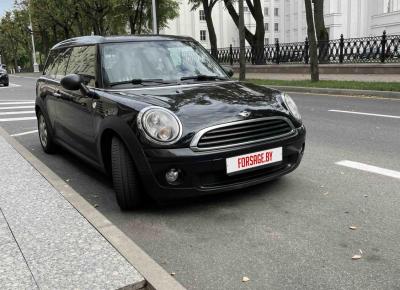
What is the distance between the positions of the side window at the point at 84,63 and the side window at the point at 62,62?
167 mm

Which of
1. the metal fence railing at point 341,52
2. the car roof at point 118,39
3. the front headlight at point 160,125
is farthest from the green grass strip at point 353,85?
the front headlight at point 160,125

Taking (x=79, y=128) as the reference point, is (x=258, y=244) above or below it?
below

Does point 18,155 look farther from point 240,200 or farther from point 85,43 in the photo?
point 240,200

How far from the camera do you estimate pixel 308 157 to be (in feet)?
20.6

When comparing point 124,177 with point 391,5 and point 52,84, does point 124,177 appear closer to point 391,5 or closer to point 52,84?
point 52,84

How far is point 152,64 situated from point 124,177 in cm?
147

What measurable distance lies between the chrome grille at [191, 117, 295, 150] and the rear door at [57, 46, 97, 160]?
144 centimetres

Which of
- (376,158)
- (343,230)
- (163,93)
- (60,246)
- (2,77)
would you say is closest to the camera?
(60,246)

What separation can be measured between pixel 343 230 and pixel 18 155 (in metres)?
4.67

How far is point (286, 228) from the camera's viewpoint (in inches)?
153

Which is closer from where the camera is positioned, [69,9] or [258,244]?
[258,244]

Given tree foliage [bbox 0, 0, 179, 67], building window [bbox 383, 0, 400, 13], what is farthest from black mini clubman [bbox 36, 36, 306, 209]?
building window [bbox 383, 0, 400, 13]

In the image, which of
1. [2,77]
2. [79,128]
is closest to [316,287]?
[79,128]

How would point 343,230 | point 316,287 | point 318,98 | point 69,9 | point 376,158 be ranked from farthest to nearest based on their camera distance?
point 69,9 < point 318,98 < point 376,158 < point 343,230 < point 316,287
